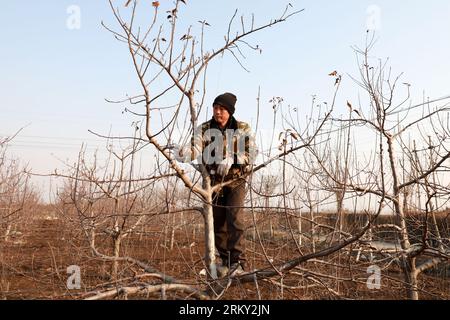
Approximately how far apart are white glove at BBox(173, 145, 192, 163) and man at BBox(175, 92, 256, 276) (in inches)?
4.4

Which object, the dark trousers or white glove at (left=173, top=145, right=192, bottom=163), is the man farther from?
white glove at (left=173, top=145, right=192, bottom=163)

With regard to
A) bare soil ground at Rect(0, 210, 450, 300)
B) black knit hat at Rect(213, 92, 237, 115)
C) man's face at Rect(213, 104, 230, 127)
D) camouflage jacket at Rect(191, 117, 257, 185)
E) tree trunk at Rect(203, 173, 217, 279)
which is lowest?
bare soil ground at Rect(0, 210, 450, 300)

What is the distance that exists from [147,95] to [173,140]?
12.9 inches

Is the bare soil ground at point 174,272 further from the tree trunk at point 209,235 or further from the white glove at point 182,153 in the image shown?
the white glove at point 182,153

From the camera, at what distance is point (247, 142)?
2822 mm

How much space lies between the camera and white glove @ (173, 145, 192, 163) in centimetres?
224

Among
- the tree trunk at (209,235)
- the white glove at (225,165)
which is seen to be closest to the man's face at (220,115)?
the white glove at (225,165)

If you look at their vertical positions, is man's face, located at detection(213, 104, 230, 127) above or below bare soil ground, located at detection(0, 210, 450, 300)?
above

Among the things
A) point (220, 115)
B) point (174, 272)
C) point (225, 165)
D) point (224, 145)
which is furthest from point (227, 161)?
point (174, 272)

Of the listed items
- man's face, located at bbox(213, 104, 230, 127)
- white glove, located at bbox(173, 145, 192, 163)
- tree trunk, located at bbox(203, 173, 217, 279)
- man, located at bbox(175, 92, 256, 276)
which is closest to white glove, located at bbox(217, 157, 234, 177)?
man, located at bbox(175, 92, 256, 276)

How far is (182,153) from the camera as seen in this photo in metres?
2.28

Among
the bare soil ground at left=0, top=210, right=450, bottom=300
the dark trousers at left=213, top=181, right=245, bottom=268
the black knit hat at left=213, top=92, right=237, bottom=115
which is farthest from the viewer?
the black knit hat at left=213, top=92, right=237, bottom=115
